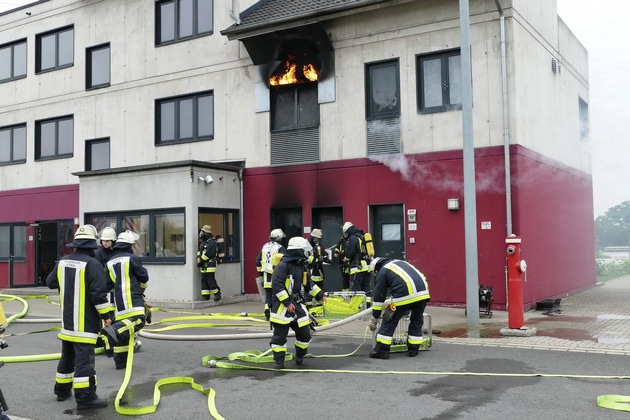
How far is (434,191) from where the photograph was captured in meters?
14.2

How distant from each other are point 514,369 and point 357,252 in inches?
231

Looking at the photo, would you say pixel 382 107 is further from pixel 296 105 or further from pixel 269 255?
pixel 269 255

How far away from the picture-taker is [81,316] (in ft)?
21.1

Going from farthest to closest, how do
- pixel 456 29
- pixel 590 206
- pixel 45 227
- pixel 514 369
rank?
pixel 45 227, pixel 590 206, pixel 456 29, pixel 514 369

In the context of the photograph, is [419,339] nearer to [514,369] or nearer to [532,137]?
[514,369]

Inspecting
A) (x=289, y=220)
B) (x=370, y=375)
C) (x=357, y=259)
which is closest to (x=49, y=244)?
(x=289, y=220)

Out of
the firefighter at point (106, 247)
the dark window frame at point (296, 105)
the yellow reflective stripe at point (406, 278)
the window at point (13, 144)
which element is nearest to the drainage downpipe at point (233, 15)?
the dark window frame at point (296, 105)

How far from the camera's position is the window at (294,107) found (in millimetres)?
16094

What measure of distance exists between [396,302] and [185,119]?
1164 centimetres

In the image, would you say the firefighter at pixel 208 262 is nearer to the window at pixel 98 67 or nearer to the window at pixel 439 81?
the window at pixel 439 81

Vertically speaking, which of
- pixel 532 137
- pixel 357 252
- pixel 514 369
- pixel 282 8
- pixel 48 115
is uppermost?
pixel 282 8

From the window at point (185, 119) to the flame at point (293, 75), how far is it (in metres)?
2.35

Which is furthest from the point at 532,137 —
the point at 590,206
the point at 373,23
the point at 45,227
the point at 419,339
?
the point at 45,227

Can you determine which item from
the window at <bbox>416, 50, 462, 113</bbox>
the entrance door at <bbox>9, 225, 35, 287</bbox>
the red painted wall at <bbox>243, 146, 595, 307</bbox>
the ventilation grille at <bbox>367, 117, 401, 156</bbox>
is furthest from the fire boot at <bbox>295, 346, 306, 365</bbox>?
the entrance door at <bbox>9, 225, 35, 287</bbox>
